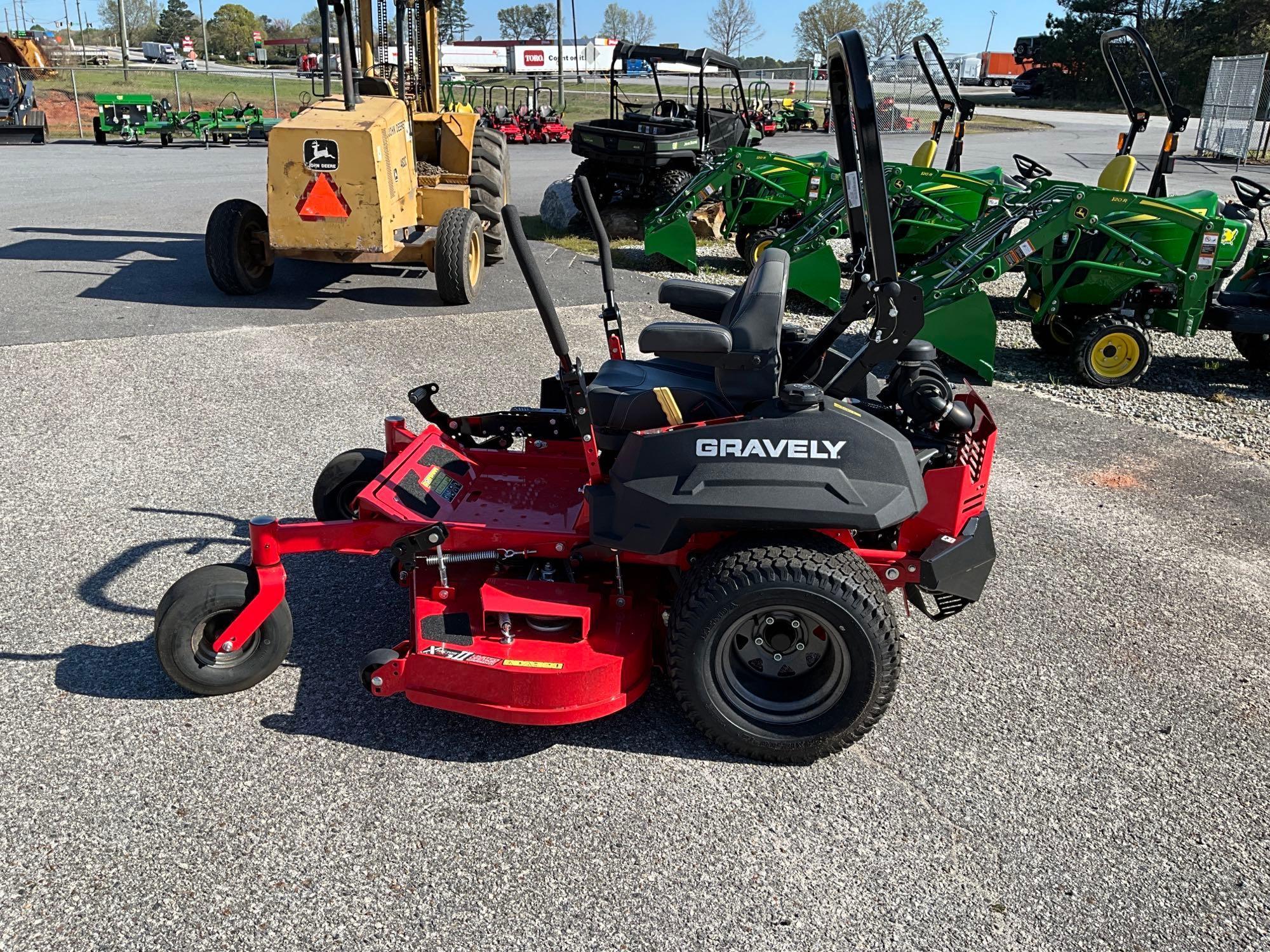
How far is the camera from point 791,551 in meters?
3.01

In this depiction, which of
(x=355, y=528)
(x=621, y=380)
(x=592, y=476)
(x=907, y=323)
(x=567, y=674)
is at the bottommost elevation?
(x=567, y=674)

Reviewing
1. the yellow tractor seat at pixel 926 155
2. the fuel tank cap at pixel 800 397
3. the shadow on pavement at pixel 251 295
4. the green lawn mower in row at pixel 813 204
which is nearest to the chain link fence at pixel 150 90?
the shadow on pavement at pixel 251 295

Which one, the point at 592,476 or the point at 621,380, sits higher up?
the point at 621,380

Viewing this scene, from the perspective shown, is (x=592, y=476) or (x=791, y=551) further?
(x=592, y=476)

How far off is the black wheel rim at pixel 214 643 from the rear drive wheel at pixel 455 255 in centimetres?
590

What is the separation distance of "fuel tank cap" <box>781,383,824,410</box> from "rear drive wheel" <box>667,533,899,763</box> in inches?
15.6

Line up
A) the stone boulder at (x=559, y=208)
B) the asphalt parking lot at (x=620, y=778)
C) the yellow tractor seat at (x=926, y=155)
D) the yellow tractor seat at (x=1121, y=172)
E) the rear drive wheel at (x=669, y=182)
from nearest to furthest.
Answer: the asphalt parking lot at (x=620, y=778), the yellow tractor seat at (x=1121, y=172), the yellow tractor seat at (x=926, y=155), the rear drive wheel at (x=669, y=182), the stone boulder at (x=559, y=208)

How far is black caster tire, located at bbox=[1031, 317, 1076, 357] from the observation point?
26.6 ft

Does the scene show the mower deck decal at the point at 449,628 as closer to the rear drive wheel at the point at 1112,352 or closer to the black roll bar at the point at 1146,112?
the rear drive wheel at the point at 1112,352

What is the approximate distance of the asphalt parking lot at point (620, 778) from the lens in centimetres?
262

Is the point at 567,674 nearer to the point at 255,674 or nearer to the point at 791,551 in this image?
the point at 791,551

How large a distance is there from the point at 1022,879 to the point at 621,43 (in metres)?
12.1

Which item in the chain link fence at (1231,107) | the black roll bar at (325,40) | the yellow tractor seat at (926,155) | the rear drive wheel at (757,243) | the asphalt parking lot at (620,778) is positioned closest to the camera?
the asphalt parking lot at (620,778)

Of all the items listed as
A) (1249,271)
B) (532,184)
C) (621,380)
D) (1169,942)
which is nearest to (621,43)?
(532,184)
